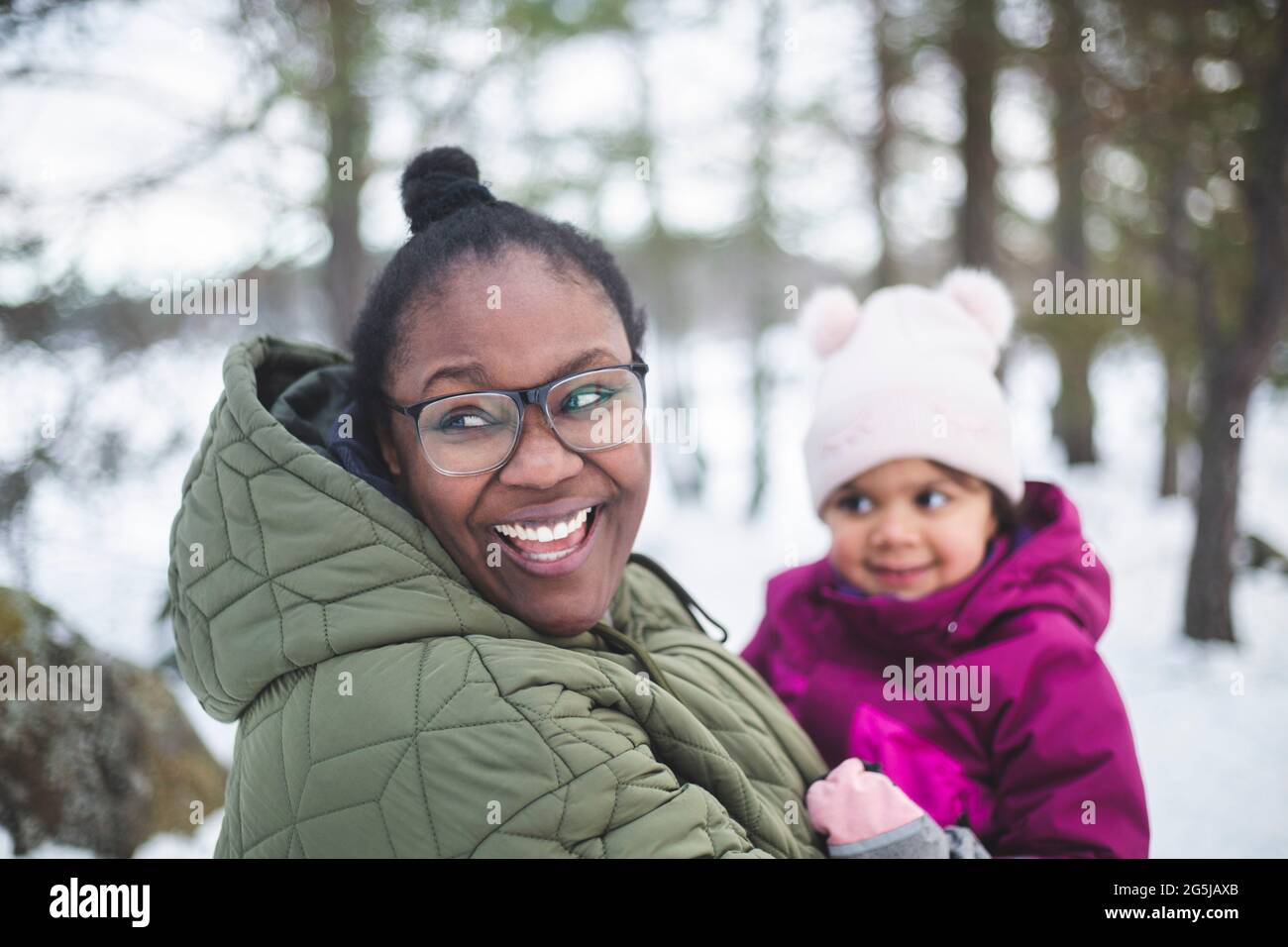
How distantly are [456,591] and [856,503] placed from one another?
4.26 ft

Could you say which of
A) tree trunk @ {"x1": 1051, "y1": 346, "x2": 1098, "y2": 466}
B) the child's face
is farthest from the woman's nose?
tree trunk @ {"x1": 1051, "y1": 346, "x2": 1098, "y2": 466}

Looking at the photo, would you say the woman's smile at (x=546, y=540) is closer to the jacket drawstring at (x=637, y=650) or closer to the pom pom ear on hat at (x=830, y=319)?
the jacket drawstring at (x=637, y=650)

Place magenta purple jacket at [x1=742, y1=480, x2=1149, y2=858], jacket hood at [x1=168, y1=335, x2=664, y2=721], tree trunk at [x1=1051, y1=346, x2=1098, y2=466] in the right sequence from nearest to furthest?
1. jacket hood at [x1=168, y1=335, x2=664, y2=721]
2. magenta purple jacket at [x1=742, y1=480, x2=1149, y2=858]
3. tree trunk at [x1=1051, y1=346, x2=1098, y2=466]

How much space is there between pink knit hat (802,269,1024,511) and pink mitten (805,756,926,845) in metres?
0.85

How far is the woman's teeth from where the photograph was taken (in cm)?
143

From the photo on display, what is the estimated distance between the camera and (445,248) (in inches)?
57.2

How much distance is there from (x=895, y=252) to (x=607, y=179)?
3.94m

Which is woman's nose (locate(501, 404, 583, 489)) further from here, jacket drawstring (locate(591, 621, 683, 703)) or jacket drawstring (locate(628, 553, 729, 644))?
jacket drawstring (locate(628, 553, 729, 644))

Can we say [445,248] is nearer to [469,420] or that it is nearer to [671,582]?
[469,420]

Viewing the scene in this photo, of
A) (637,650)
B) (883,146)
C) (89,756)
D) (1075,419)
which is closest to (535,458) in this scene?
(637,650)

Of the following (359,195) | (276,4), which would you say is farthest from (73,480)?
(276,4)

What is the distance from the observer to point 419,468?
1446 mm

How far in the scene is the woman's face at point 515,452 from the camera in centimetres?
139
